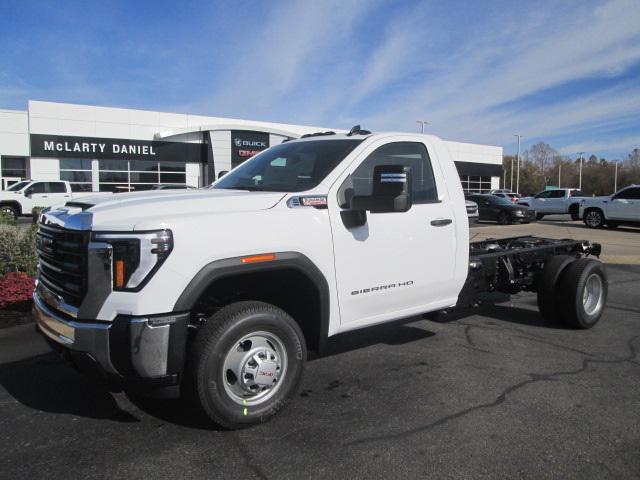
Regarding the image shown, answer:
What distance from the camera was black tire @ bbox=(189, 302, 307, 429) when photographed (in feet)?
10.3

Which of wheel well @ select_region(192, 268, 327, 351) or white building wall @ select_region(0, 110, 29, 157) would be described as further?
white building wall @ select_region(0, 110, 29, 157)

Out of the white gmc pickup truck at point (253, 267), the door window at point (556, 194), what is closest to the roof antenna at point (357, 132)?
the white gmc pickup truck at point (253, 267)

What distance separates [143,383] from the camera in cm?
300

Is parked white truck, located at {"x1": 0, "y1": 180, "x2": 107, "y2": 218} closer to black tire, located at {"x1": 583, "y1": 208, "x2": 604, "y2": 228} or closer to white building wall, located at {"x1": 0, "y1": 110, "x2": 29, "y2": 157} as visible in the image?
white building wall, located at {"x1": 0, "y1": 110, "x2": 29, "y2": 157}

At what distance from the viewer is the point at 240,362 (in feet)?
10.9

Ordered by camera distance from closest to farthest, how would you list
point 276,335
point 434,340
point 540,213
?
point 276,335 < point 434,340 < point 540,213

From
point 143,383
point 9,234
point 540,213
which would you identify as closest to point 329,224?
point 143,383

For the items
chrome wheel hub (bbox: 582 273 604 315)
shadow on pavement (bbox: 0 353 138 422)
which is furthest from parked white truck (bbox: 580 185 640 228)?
shadow on pavement (bbox: 0 353 138 422)

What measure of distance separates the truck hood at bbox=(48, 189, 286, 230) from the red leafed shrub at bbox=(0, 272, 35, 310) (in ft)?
11.4

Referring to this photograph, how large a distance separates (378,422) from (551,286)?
329 cm

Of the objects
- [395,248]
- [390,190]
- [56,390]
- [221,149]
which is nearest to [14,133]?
[221,149]

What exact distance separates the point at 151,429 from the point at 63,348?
0.79 meters

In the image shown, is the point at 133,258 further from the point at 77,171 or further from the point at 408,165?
the point at 77,171

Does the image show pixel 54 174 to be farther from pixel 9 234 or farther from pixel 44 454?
pixel 44 454
